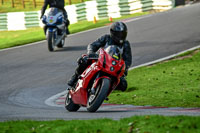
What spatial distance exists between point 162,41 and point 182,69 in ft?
16.5

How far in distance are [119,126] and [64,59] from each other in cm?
1092

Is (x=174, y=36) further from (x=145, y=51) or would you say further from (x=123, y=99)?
(x=123, y=99)

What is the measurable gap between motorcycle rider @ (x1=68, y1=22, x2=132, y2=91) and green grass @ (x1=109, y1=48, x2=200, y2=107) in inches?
56.8

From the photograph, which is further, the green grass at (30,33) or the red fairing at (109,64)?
the green grass at (30,33)

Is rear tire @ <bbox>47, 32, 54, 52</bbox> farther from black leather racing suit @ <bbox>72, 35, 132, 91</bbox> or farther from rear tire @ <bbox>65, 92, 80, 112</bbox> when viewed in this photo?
black leather racing suit @ <bbox>72, 35, 132, 91</bbox>

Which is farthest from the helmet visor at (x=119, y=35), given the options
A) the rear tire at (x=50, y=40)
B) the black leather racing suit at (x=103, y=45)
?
the rear tire at (x=50, y=40)

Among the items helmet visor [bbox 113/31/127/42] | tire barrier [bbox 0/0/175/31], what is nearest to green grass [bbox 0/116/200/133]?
helmet visor [bbox 113/31/127/42]

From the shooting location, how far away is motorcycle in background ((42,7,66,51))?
17.7 meters

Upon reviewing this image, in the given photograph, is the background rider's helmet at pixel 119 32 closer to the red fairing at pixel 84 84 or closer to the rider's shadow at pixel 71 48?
the red fairing at pixel 84 84

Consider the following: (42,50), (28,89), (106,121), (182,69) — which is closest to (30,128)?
(106,121)

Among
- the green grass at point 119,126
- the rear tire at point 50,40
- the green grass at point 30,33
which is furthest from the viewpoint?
the green grass at point 30,33

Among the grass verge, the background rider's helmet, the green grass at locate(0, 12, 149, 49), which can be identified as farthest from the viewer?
the grass verge

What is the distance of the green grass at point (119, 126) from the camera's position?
18.8ft

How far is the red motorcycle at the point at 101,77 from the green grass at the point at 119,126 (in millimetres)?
1437
